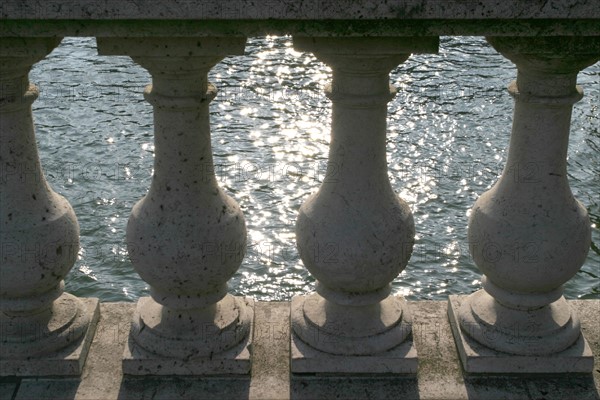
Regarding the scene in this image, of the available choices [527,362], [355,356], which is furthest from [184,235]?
[527,362]

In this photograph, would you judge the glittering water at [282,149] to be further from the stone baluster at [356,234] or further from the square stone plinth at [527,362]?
the square stone plinth at [527,362]

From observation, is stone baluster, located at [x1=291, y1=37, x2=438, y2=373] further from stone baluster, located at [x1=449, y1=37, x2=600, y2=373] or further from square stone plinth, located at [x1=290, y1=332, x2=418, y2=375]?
stone baluster, located at [x1=449, y1=37, x2=600, y2=373]

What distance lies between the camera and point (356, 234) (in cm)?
391

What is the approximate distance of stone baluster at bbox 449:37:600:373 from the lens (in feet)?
12.0

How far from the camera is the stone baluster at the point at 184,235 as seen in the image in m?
3.52

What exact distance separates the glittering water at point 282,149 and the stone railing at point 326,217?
102 inches

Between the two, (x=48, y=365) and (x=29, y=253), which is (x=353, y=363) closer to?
(x=48, y=365)

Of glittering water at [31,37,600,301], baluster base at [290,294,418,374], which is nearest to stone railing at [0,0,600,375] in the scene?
baluster base at [290,294,418,374]

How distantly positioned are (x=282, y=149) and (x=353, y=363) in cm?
534

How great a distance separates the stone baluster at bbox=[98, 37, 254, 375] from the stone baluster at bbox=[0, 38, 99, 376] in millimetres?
303

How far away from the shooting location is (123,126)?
9984 mm

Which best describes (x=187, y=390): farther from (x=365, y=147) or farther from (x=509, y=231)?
(x=509, y=231)

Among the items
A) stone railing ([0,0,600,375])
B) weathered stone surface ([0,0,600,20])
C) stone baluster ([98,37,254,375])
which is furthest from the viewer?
stone baluster ([98,37,254,375])

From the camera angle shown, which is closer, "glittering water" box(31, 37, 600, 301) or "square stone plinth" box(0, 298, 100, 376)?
"square stone plinth" box(0, 298, 100, 376)
